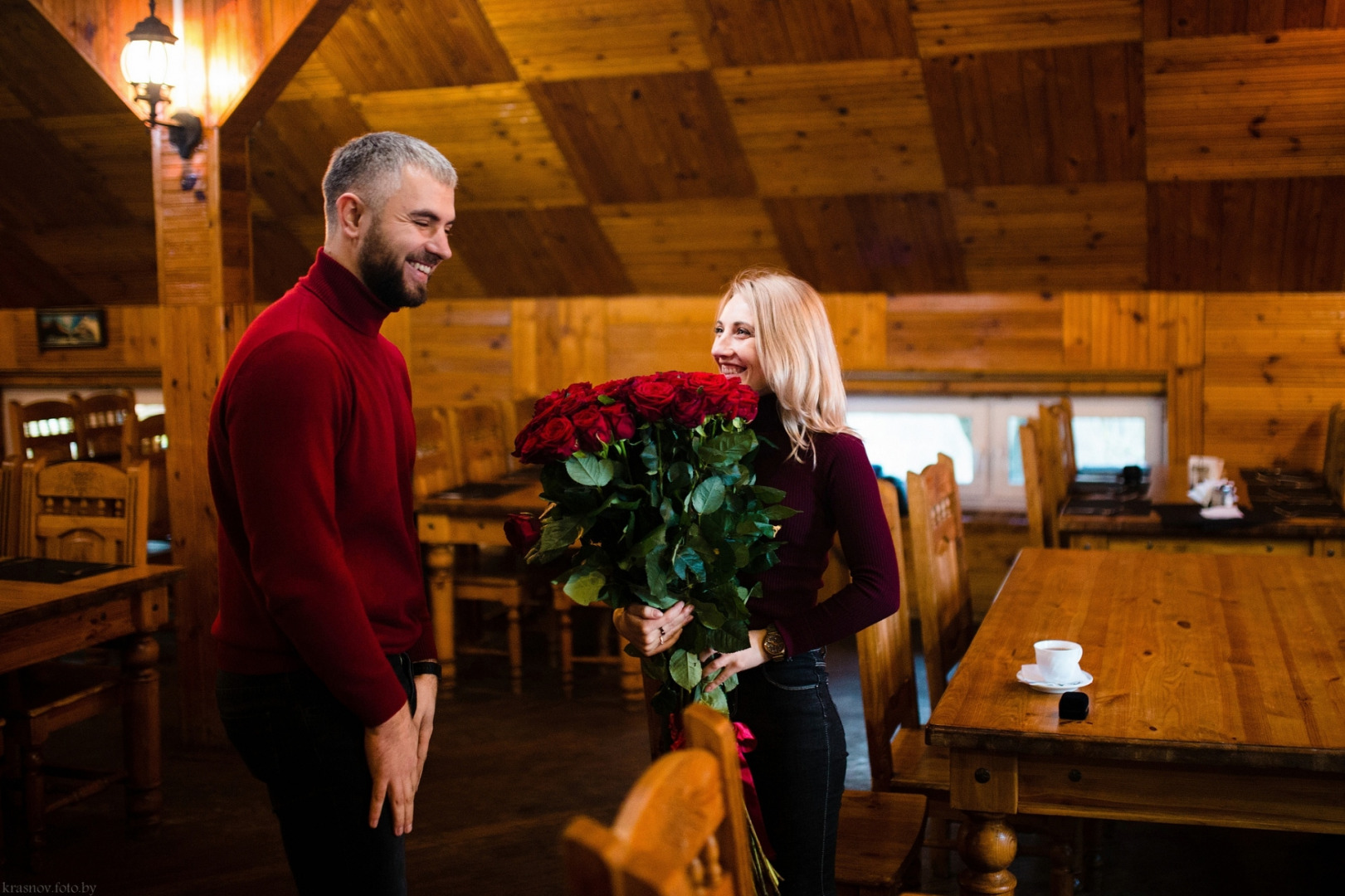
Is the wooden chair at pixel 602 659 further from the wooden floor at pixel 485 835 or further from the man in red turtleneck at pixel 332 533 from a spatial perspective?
the man in red turtleneck at pixel 332 533

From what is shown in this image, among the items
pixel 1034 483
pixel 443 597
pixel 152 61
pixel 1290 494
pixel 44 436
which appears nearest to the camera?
pixel 152 61

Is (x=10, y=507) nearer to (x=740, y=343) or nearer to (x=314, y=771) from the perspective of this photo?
(x=314, y=771)

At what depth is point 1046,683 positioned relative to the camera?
2.14m

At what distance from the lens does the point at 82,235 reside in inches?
271

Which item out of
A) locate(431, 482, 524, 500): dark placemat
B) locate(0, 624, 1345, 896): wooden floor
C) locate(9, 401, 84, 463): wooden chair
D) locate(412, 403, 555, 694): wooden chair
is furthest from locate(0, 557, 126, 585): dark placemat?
locate(9, 401, 84, 463): wooden chair

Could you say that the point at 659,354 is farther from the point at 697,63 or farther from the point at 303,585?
the point at 303,585

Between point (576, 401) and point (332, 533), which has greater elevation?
point (576, 401)

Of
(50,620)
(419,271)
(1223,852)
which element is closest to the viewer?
(419,271)

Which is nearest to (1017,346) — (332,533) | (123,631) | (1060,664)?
(1060,664)

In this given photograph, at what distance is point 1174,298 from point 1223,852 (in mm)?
3004

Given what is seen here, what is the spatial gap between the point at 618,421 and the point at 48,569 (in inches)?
92.7

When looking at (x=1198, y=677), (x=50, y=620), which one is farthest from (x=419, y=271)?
(x=50, y=620)

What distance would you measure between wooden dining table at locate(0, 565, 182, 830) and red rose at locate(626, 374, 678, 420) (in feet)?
6.40

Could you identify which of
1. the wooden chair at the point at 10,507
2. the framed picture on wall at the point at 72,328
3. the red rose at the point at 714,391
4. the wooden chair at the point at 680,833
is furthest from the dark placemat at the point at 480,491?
the wooden chair at the point at 680,833
